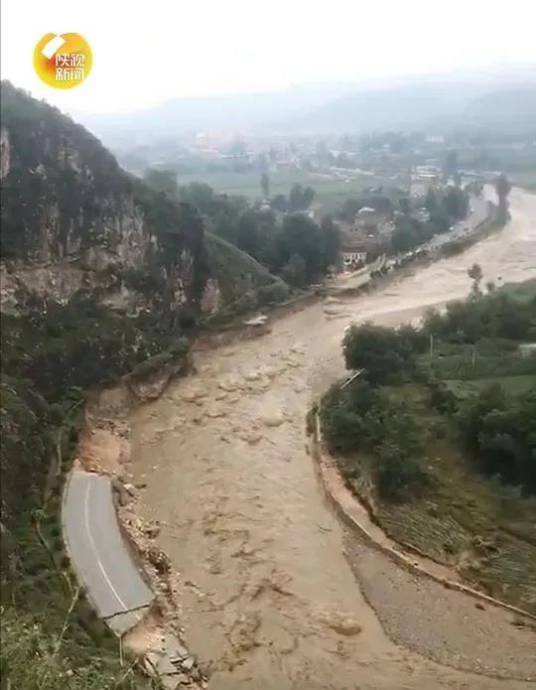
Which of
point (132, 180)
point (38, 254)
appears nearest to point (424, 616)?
point (38, 254)

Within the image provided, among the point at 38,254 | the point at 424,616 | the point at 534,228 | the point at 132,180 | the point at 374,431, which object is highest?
the point at 132,180

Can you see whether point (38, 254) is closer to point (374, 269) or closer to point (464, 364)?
point (464, 364)

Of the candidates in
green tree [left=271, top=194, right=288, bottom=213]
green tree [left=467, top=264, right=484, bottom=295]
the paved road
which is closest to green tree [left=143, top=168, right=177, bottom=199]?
green tree [left=271, top=194, right=288, bottom=213]

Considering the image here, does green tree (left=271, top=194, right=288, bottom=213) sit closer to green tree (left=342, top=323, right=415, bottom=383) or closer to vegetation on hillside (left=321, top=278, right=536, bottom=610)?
vegetation on hillside (left=321, top=278, right=536, bottom=610)

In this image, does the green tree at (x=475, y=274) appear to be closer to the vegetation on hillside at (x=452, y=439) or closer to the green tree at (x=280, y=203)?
the vegetation on hillside at (x=452, y=439)

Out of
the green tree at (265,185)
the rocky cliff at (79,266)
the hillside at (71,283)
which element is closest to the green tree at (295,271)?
the hillside at (71,283)

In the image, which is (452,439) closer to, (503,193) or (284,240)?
(503,193)
